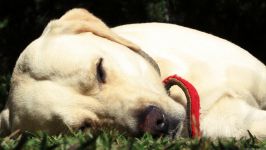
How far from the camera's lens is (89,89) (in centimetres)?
360

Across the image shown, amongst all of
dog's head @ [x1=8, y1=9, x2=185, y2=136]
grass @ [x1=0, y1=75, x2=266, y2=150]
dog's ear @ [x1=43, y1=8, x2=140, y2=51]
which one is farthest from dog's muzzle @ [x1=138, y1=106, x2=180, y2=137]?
dog's ear @ [x1=43, y1=8, x2=140, y2=51]

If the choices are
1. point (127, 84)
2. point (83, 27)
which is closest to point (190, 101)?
point (127, 84)

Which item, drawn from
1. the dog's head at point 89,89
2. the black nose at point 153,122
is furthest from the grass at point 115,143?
the dog's head at point 89,89

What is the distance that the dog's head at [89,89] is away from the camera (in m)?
3.42

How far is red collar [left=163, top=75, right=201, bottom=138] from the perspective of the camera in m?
3.61

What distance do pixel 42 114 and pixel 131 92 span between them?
52cm

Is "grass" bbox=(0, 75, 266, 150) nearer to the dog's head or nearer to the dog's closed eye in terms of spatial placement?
the dog's head

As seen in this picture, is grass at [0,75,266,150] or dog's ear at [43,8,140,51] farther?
dog's ear at [43,8,140,51]

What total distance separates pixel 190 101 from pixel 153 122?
1.44 feet

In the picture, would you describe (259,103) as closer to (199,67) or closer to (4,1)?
(199,67)

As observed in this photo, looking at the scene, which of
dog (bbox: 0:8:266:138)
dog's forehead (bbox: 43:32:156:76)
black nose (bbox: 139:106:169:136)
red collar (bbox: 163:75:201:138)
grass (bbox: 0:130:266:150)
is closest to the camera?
grass (bbox: 0:130:266:150)

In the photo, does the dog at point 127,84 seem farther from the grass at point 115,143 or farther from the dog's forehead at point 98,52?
the grass at point 115,143

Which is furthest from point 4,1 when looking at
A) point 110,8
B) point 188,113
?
point 188,113

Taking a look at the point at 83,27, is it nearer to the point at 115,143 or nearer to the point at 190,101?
the point at 190,101
